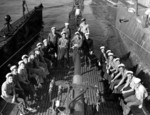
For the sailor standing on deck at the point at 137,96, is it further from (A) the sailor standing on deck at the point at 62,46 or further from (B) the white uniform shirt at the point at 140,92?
(A) the sailor standing on deck at the point at 62,46

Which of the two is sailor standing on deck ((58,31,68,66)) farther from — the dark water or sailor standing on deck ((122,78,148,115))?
the dark water

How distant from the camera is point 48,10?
37.9 m

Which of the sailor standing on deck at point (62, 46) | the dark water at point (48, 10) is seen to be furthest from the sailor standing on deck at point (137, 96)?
the dark water at point (48, 10)

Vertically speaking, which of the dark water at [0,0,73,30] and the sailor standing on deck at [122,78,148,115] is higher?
the sailor standing on deck at [122,78,148,115]

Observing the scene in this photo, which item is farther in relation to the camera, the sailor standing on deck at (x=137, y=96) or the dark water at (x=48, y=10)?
the dark water at (x=48, y=10)

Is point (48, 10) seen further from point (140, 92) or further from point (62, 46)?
point (140, 92)

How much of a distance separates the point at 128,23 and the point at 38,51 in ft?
38.6

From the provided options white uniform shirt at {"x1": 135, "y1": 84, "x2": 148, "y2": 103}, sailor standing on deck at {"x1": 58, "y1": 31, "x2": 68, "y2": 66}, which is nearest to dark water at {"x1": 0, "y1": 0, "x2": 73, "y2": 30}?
sailor standing on deck at {"x1": 58, "y1": 31, "x2": 68, "y2": 66}

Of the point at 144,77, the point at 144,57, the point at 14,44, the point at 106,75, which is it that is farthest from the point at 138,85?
the point at 14,44

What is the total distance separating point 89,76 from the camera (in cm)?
1238

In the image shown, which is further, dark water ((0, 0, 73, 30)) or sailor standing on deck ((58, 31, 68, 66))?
dark water ((0, 0, 73, 30))

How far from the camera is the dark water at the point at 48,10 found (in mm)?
31969

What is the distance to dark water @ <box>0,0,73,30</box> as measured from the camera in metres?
32.0

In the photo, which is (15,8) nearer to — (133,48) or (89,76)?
(133,48)
